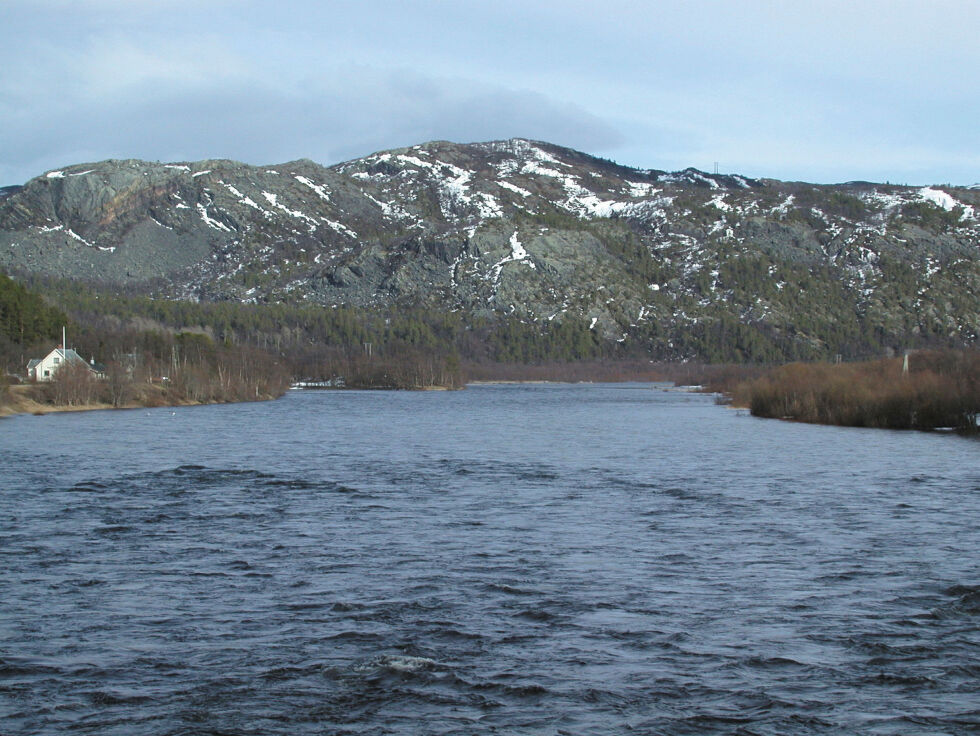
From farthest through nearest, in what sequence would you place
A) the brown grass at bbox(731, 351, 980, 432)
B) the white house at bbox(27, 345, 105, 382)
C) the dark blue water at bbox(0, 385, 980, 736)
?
the white house at bbox(27, 345, 105, 382) → the brown grass at bbox(731, 351, 980, 432) → the dark blue water at bbox(0, 385, 980, 736)

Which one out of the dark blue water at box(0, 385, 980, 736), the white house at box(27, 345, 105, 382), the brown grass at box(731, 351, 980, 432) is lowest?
the dark blue water at box(0, 385, 980, 736)

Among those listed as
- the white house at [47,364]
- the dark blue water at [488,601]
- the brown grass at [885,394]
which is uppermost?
the white house at [47,364]

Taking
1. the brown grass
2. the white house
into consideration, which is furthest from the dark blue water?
the white house

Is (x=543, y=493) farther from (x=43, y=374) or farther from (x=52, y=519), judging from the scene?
(x=43, y=374)

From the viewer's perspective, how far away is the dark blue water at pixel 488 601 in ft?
47.6

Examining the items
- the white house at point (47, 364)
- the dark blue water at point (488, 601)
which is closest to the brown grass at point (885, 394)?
the dark blue water at point (488, 601)

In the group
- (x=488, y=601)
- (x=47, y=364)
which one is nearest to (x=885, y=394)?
(x=488, y=601)

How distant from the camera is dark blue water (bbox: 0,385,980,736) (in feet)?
47.6

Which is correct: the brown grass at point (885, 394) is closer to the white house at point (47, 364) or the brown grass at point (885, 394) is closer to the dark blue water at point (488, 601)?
the dark blue water at point (488, 601)

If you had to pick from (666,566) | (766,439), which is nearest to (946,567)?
(666,566)

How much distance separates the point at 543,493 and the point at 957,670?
22648mm

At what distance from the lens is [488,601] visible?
20516 mm

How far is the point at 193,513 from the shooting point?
32.5m

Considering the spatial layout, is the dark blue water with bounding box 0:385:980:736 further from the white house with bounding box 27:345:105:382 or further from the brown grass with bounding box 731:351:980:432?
the white house with bounding box 27:345:105:382
